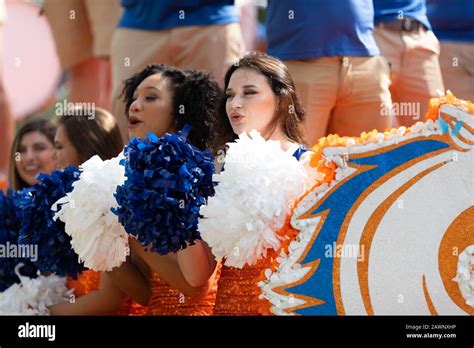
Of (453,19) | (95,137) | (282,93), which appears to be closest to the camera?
(282,93)

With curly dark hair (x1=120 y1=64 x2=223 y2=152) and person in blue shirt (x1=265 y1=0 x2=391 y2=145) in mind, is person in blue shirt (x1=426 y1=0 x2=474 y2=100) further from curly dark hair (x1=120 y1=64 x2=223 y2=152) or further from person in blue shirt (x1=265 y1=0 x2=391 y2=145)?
curly dark hair (x1=120 y1=64 x2=223 y2=152)

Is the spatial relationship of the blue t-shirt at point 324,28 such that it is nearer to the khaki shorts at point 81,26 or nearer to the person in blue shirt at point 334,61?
the person in blue shirt at point 334,61

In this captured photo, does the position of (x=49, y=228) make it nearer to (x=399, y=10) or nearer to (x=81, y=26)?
(x=399, y=10)

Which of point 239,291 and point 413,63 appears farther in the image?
point 413,63

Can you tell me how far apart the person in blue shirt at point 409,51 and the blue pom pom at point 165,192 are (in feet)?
4.89

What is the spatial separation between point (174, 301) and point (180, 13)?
54.0 inches

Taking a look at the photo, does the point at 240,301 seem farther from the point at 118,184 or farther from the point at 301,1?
the point at 301,1

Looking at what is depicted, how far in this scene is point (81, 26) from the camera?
5.22 metres

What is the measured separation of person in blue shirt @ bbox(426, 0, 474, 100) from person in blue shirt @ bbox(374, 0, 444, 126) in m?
0.33

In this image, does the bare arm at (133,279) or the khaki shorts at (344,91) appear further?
the khaki shorts at (344,91)

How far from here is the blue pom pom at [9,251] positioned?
→ 396cm

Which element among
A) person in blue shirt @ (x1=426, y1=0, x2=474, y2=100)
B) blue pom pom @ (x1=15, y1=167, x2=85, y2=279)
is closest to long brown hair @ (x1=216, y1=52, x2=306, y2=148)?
blue pom pom @ (x1=15, y1=167, x2=85, y2=279)

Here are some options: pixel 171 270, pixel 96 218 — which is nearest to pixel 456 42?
pixel 171 270

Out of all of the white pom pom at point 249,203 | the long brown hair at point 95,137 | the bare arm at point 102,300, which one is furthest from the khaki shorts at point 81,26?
the white pom pom at point 249,203
